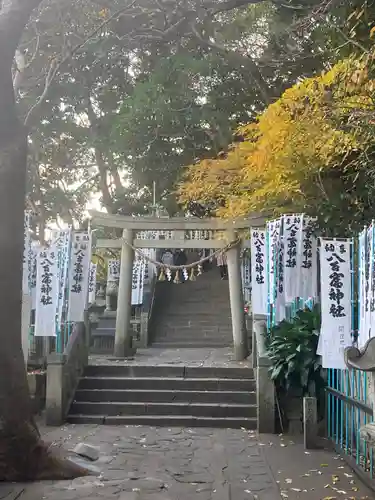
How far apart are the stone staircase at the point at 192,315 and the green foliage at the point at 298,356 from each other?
8.17 meters

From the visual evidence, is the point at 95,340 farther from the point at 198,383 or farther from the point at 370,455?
the point at 370,455

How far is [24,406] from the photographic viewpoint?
6617 millimetres

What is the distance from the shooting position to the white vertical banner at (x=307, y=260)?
10328 millimetres

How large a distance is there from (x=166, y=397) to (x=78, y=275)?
140 inches

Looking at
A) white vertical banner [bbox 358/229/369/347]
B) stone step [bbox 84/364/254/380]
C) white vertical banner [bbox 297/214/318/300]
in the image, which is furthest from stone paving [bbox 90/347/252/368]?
white vertical banner [bbox 358/229/369/347]

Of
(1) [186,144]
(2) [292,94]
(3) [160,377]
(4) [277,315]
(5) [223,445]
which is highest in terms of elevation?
(1) [186,144]

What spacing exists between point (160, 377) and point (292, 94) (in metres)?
6.25

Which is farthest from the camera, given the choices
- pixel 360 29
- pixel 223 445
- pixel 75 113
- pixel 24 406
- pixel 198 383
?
pixel 75 113

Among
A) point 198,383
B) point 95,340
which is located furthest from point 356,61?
point 95,340

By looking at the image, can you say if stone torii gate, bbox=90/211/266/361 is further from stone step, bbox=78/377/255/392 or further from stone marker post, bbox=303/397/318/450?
stone marker post, bbox=303/397/318/450

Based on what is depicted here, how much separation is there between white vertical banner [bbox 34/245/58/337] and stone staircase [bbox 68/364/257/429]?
→ 131 centimetres

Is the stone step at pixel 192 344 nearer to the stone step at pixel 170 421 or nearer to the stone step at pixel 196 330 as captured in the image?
the stone step at pixel 196 330

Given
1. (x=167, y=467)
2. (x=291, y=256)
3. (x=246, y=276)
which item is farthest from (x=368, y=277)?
(x=246, y=276)

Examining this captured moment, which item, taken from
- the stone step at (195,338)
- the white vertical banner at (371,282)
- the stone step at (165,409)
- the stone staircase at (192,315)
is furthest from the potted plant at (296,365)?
the stone step at (195,338)
